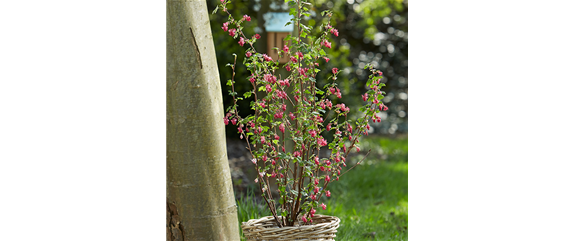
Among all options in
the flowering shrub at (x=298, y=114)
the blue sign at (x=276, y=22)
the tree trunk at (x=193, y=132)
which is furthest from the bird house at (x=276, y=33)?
the tree trunk at (x=193, y=132)

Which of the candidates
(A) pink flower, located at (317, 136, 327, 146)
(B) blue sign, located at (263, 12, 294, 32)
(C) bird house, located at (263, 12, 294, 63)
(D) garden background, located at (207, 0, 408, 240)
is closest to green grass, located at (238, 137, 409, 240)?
(D) garden background, located at (207, 0, 408, 240)

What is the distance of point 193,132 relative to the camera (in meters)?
1.76

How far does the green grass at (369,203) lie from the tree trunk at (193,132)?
116cm

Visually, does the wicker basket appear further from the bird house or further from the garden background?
the bird house

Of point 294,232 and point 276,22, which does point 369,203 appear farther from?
point 294,232

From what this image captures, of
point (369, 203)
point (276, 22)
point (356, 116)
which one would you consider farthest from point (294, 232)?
point (356, 116)

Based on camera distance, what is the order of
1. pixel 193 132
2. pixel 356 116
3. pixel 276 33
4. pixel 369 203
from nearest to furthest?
pixel 193 132, pixel 276 33, pixel 369 203, pixel 356 116

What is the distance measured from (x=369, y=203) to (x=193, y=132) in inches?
106

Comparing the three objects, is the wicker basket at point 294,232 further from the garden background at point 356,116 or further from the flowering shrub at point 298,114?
the garden background at point 356,116

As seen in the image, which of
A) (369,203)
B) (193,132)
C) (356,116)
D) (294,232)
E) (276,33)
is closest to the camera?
(193,132)

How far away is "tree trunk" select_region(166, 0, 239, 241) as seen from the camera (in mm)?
1740

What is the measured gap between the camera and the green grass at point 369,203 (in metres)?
3.08

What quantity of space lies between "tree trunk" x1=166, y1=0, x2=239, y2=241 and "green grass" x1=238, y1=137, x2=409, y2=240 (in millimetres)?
1160
